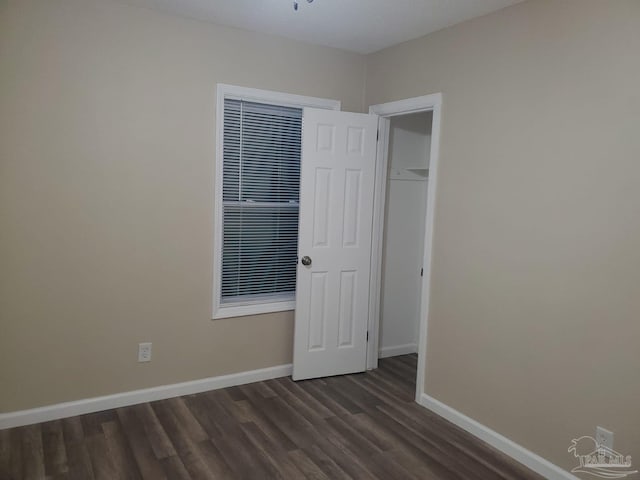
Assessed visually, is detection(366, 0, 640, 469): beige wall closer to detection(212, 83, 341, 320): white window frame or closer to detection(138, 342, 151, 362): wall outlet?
detection(212, 83, 341, 320): white window frame

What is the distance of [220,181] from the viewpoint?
3.40 metres

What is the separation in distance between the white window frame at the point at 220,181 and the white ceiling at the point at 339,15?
0.43 meters

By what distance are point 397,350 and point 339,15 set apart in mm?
2889

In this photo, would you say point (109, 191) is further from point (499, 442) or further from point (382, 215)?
point (499, 442)

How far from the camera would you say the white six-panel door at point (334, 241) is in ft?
11.8

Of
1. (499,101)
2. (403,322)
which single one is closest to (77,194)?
(499,101)

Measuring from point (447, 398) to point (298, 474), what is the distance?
1.22 meters

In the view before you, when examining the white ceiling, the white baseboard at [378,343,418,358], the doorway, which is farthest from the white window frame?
the white baseboard at [378,343,418,358]

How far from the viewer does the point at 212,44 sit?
328cm

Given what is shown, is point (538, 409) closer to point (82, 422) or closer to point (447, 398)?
point (447, 398)

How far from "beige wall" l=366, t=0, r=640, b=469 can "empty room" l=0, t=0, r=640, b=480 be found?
1 centimetres

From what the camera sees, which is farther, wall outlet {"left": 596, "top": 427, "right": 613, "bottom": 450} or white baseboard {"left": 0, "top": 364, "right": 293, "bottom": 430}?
white baseboard {"left": 0, "top": 364, "right": 293, "bottom": 430}

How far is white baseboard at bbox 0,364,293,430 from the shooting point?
288 cm

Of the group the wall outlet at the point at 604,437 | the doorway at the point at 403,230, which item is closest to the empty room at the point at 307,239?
the wall outlet at the point at 604,437
